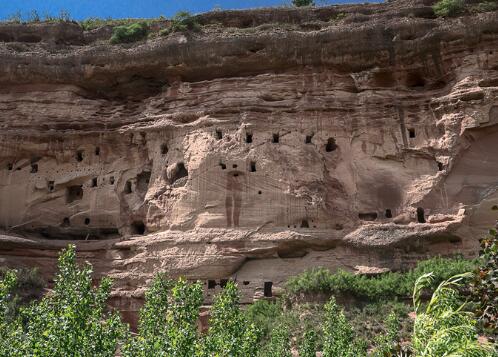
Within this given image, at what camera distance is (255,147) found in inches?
774

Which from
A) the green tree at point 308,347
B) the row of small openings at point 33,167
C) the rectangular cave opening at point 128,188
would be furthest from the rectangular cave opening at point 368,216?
the row of small openings at point 33,167

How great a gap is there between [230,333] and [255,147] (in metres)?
10.3

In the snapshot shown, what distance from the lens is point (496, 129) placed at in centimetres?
1905

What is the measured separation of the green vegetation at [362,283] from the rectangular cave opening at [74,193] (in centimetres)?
922

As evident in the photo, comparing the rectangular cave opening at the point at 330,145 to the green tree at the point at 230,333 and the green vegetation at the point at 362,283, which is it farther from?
the green tree at the point at 230,333

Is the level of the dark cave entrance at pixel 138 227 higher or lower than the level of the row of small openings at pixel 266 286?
higher

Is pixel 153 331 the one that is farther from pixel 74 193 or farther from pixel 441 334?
pixel 74 193

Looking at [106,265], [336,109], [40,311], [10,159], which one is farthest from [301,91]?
[40,311]

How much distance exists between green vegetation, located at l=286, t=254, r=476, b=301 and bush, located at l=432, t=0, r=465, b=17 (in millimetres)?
9156

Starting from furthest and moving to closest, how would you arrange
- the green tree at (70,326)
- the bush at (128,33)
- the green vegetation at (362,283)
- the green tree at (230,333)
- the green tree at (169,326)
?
the bush at (128,33) < the green vegetation at (362,283) < the green tree at (230,333) < the green tree at (169,326) < the green tree at (70,326)

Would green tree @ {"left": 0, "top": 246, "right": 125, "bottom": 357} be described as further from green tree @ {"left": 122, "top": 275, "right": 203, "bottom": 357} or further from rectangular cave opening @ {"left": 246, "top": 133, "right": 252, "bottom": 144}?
rectangular cave opening @ {"left": 246, "top": 133, "right": 252, "bottom": 144}

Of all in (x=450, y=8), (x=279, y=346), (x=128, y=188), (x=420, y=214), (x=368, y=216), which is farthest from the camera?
(x=128, y=188)

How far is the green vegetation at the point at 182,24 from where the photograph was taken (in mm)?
22312

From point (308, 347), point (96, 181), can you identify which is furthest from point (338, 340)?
point (96, 181)
